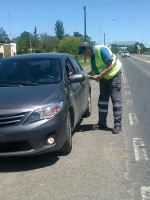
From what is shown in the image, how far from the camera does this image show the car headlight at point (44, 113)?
493 cm

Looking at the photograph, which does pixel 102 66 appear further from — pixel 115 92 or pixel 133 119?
pixel 133 119

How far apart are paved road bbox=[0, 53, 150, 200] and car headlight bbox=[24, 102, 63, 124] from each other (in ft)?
2.33

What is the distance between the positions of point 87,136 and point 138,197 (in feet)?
9.50

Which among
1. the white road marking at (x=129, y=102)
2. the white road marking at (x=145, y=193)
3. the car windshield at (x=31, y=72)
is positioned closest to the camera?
the white road marking at (x=145, y=193)

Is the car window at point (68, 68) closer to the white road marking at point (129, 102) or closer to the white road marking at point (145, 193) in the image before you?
the white road marking at point (145, 193)

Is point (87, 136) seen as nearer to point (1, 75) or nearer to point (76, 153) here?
point (76, 153)

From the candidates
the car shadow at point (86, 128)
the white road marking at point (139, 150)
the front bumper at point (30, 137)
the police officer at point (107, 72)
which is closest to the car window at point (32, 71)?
the police officer at point (107, 72)

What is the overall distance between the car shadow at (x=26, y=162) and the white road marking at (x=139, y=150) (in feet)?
3.94

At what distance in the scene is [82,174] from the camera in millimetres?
4801

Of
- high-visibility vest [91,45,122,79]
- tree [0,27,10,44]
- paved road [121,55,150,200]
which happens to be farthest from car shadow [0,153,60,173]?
tree [0,27,10,44]

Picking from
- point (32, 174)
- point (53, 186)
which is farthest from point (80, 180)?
point (32, 174)

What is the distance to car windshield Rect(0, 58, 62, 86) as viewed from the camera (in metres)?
6.09

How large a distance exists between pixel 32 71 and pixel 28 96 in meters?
1.10

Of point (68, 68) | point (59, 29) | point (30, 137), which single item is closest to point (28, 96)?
point (30, 137)
